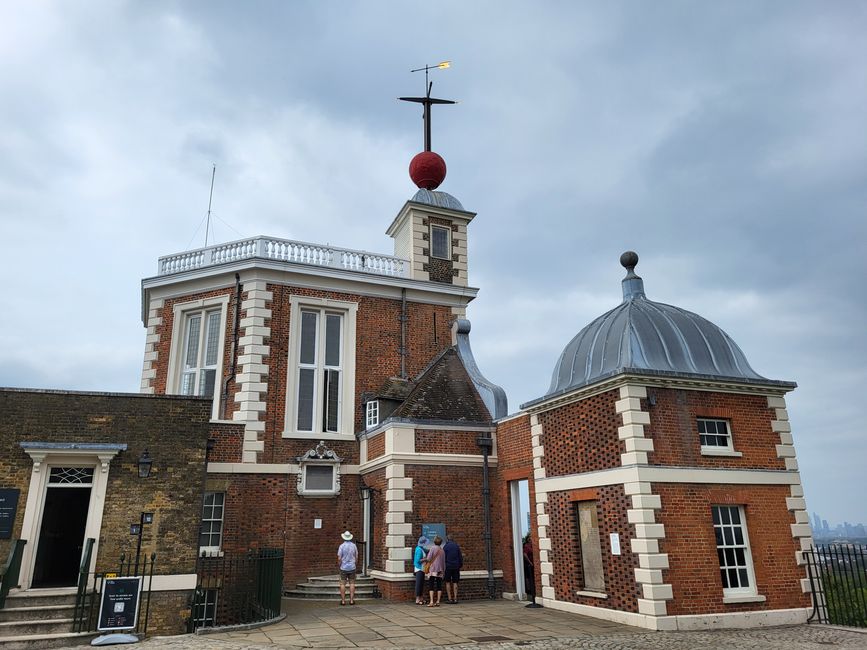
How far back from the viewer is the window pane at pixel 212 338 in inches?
779

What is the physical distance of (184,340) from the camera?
20.4 meters

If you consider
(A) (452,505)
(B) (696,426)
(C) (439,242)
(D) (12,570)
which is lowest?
(D) (12,570)

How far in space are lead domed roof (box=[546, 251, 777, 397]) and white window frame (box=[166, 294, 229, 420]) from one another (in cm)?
996

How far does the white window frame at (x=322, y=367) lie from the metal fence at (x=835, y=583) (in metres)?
12.0

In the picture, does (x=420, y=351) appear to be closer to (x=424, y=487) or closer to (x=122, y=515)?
(x=424, y=487)

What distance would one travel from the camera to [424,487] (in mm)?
16484

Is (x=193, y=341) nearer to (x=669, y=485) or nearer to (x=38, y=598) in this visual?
(x=38, y=598)

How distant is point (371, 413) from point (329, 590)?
4953 millimetres

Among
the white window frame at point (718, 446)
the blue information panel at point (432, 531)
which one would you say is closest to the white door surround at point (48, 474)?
the blue information panel at point (432, 531)

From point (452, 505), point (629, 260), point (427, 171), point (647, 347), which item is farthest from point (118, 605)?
point (427, 171)

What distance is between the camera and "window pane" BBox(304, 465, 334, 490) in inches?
725

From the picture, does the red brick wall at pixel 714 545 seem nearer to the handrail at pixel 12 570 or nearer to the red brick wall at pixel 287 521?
the red brick wall at pixel 287 521

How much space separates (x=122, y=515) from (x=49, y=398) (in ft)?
8.94

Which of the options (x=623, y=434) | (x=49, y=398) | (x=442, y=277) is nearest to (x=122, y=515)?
(x=49, y=398)
